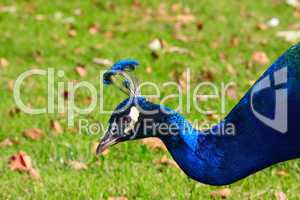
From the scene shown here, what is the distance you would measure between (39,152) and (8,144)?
0.31 meters

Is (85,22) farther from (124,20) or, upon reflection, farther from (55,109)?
(55,109)

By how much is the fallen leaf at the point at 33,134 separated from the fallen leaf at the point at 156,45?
215cm

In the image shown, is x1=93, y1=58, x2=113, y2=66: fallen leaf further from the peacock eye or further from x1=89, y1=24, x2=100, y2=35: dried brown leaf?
the peacock eye

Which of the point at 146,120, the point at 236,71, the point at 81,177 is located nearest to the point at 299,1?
the point at 236,71

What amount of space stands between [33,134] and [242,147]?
2.34 metres

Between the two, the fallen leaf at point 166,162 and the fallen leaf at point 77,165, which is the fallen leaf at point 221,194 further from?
the fallen leaf at point 77,165

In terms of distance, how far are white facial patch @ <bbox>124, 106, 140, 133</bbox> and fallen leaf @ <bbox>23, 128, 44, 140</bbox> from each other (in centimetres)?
206

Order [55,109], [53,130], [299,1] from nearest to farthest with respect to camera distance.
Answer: [53,130], [55,109], [299,1]

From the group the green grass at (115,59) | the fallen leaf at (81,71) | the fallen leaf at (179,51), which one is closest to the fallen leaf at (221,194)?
the green grass at (115,59)

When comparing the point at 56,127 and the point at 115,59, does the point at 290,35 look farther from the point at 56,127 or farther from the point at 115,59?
the point at 56,127

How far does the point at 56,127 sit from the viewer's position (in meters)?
5.66

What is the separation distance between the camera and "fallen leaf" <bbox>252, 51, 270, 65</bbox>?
719 centimetres

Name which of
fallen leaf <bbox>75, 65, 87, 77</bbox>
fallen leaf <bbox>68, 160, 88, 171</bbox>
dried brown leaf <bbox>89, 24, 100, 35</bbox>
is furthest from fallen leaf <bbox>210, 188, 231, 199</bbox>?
dried brown leaf <bbox>89, 24, 100, 35</bbox>

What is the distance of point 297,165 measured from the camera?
4.99 m
